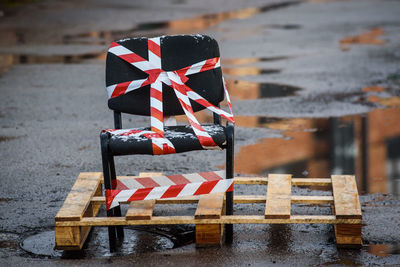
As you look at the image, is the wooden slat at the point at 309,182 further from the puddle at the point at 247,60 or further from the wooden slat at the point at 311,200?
the puddle at the point at 247,60

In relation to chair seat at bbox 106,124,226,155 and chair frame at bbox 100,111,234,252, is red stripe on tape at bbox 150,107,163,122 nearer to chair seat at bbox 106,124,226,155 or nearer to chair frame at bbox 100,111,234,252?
chair seat at bbox 106,124,226,155

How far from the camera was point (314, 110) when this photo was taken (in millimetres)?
8336

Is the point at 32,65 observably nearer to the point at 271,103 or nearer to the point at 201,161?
the point at 271,103

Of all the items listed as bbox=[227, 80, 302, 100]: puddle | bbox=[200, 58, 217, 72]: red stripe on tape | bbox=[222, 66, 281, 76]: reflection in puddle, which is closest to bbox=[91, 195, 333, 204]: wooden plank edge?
bbox=[200, 58, 217, 72]: red stripe on tape

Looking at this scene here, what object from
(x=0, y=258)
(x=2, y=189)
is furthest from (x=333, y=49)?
(x=0, y=258)

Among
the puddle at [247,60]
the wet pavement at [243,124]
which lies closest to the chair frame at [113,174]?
the wet pavement at [243,124]

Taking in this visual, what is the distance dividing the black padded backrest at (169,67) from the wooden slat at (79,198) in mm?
636

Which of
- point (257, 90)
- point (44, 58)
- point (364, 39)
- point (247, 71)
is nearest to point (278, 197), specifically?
point (257, 90)

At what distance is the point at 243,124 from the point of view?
7789 mm

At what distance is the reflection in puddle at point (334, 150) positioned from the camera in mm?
6148

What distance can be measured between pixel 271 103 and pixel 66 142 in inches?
108

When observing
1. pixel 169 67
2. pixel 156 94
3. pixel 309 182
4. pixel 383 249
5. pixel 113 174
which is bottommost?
pixel 383 249

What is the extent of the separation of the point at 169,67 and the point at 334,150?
2545 millimetres

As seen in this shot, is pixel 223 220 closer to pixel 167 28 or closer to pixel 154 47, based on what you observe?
pixel 154 47
